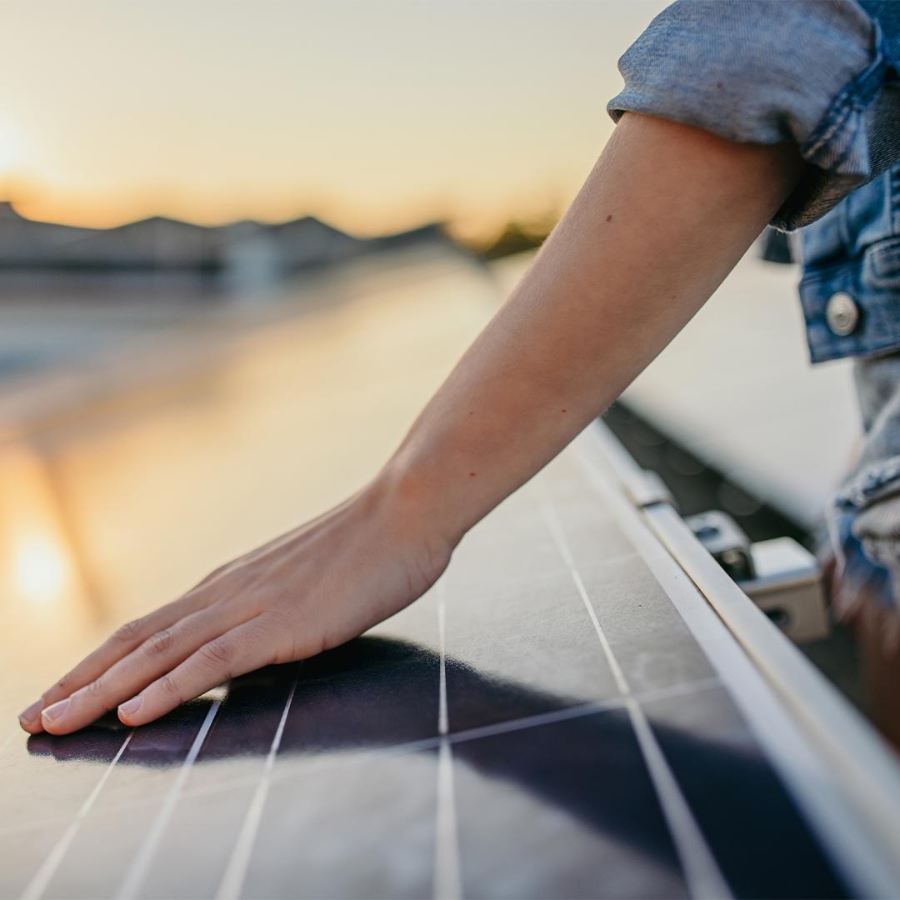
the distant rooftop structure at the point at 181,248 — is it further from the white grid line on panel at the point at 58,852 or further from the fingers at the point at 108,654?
the white grid line on panel at the point at 58,852

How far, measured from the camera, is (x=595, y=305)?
0.72 metres

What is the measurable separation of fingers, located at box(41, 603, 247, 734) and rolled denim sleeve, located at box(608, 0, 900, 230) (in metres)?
0.61

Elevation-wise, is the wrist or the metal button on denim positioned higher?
the metal button on denim

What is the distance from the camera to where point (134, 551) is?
1764mm

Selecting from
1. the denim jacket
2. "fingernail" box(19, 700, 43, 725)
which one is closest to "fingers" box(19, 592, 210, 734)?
"fingernail" box(19, 700, 43, 725)

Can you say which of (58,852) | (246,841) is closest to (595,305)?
(246,841)

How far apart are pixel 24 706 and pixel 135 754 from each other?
12.2 inches

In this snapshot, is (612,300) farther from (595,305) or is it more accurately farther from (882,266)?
(882,266)

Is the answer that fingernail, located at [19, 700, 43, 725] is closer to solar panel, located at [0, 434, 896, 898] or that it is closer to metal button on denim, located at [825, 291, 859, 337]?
solar panel, located at [0, 434, 896, 898]

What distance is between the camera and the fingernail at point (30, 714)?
0.88m

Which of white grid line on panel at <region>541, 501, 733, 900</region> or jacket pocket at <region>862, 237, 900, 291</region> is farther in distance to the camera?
jacket pocket at <region>862, 237, 900, 291</region>

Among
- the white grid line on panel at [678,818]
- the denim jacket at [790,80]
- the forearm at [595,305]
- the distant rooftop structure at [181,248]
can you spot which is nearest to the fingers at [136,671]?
the forearm at [595,305]

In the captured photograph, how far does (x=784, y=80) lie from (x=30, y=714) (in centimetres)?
90

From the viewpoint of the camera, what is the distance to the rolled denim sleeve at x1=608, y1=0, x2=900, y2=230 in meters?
0.64
